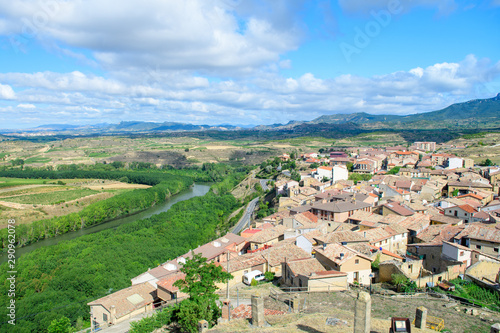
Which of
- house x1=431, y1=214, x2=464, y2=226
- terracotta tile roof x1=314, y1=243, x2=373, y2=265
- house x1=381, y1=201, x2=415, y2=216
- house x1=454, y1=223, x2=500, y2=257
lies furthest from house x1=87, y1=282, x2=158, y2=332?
A: house x1=431, y1=214, x2=464, y2=226

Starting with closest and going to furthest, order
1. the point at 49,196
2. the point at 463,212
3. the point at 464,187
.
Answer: the point at 463,212 → the point at 464,187 → the point at 49,196

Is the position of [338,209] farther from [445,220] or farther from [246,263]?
[246,263]

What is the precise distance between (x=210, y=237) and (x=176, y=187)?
3778cm

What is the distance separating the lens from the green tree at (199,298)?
11.2 m

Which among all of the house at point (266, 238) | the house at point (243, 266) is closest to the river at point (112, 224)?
the house at point (266, 238)

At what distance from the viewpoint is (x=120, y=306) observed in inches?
696

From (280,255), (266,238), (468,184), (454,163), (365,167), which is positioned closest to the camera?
(280,255)

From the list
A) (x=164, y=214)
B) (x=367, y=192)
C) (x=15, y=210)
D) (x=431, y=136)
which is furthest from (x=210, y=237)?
(x=431, y=136)

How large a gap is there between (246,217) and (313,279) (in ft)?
93.9

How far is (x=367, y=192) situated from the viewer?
37.1m

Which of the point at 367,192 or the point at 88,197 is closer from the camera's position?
the point at 367,192

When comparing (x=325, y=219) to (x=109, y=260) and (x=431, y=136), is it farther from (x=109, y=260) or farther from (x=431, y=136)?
(x=431, y=136)

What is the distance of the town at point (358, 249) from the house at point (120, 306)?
5 centimetres

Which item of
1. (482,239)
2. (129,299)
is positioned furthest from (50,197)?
(482,239)
